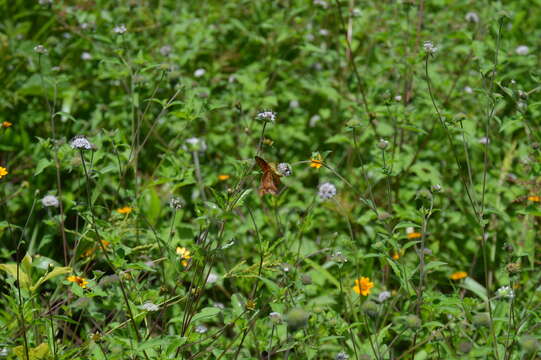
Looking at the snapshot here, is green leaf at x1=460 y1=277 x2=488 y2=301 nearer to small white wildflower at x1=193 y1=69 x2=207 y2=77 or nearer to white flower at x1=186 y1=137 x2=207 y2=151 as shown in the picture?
white flower at x1=186 y1=137 x2=207 y2=151

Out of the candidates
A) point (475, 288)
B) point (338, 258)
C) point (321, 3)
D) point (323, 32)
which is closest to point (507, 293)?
point (475, 288)

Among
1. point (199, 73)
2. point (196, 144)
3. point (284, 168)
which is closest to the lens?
point (284, 168)

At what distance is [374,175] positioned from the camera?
302cm

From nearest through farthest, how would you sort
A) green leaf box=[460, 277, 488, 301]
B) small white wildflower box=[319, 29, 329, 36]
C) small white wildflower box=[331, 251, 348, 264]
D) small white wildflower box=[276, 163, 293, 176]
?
small white wildflower box=[276, 163, 293, 176] < small white wildflower box=[331, 251, 348, 264] < green leaf box=[460, 277, 488, 301] < small white wildflower box=[319, 29, 329, 36]

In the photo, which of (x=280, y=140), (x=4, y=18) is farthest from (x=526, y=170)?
(x=4, y=18)

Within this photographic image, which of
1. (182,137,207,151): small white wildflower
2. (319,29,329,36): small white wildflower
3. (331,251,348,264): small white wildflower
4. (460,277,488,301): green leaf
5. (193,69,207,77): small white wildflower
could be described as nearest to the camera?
(331,251,348,264): small white wildflower

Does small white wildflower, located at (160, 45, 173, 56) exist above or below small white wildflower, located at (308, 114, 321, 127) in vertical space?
above

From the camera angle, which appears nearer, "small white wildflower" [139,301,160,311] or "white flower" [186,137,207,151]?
"small white wildflower" [139,301,160,311]

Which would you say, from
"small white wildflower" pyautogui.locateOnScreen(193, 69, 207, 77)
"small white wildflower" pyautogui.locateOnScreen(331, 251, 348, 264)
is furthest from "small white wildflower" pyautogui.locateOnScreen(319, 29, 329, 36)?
"small white wildflower" pyautogui.locateOnScreen(331, 251, 348, 264)

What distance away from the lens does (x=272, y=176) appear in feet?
5.29

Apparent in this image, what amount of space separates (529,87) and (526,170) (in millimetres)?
705

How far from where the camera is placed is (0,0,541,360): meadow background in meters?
1.88

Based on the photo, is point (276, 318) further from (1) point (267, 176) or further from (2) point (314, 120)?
(2) point (314, 120)

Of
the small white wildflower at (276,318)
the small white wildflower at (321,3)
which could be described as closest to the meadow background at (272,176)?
the small white wildflower at (276,318)
